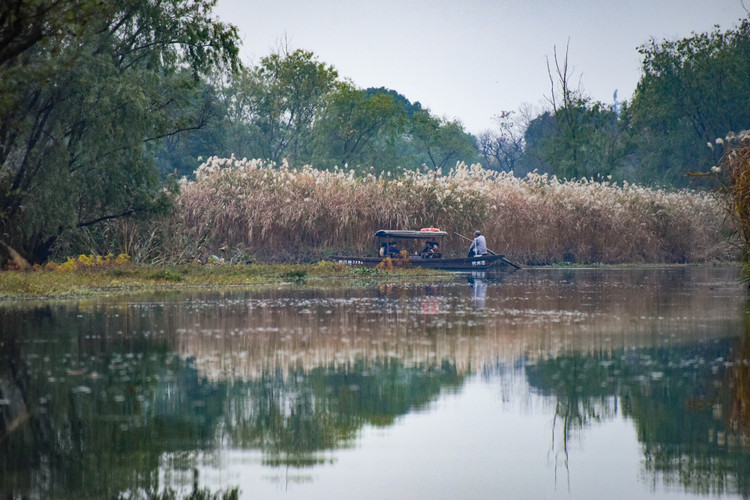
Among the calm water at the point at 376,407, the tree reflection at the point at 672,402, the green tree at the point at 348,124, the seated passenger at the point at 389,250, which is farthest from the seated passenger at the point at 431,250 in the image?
the green tree at the point at 348,124

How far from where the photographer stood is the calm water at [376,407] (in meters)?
5.81

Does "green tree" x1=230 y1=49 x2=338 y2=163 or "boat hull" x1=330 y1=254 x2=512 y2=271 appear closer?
"boat hull" x1=330 y1=254 x2=512 y2=271

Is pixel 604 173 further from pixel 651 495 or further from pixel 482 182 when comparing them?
pixel 651 495

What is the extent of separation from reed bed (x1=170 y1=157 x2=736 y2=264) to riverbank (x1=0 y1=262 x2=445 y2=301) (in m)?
3.87

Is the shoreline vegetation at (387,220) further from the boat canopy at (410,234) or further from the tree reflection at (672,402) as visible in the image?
the tree reflection at (672,402)

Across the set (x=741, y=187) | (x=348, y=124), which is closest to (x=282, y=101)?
(x=348, y=124)

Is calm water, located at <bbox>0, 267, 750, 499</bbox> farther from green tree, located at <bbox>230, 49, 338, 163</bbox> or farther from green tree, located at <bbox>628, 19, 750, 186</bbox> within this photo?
green tree, located at <bbox>628, 19, 750, 186</bbox>

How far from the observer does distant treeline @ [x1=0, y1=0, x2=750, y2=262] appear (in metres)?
27.6

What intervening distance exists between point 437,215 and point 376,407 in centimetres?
3408

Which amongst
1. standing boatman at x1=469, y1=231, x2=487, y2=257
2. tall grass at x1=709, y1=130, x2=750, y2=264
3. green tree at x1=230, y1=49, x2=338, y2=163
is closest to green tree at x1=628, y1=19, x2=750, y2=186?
green tree at x1=230, y1=49, x2=338, y2=163

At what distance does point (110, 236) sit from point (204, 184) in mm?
5954

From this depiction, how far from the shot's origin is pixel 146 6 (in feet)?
100

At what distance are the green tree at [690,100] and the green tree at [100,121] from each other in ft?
167

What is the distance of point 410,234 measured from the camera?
37.6 m
